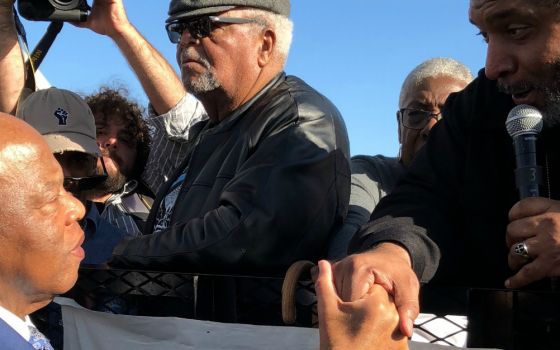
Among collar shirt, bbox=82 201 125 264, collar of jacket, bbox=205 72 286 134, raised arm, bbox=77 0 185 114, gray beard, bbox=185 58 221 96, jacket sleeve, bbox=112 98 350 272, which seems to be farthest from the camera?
raised arm, bbox=77 0 185 114

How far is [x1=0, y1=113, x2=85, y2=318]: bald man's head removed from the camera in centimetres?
175

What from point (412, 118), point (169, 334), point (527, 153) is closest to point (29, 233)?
point (169, 334)

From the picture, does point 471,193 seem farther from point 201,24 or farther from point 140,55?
point 140,55

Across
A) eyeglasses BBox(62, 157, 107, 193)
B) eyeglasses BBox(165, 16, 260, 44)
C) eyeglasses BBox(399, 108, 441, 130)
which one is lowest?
eyeglasses BBox(62, 157, 107, 193)

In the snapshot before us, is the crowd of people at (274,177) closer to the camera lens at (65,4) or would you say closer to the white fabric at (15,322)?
the white fabric at (15,322)

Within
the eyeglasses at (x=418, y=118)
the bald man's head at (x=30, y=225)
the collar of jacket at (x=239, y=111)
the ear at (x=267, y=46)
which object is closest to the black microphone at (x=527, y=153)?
the bald man's head at (x=30, y=225)

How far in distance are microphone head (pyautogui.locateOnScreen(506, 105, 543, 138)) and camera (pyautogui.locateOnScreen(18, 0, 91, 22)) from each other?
219cm

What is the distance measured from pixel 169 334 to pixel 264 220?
1.41 feet

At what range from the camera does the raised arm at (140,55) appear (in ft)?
11.3

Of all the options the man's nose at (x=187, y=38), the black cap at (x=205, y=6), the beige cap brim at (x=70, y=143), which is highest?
the black cap at (x=205, y=6)

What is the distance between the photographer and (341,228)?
99.7 inches

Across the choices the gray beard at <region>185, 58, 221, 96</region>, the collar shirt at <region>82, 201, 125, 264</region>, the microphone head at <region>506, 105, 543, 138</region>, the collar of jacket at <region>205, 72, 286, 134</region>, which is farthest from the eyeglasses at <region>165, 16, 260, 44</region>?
the microphone head at <region>506, 105, 543, 138</region>

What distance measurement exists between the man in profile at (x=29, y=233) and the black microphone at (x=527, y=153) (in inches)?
41.9

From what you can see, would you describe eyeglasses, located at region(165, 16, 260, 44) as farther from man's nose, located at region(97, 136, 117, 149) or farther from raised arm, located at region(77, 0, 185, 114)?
man's nose, located at region(97, 136, 117, 149)
